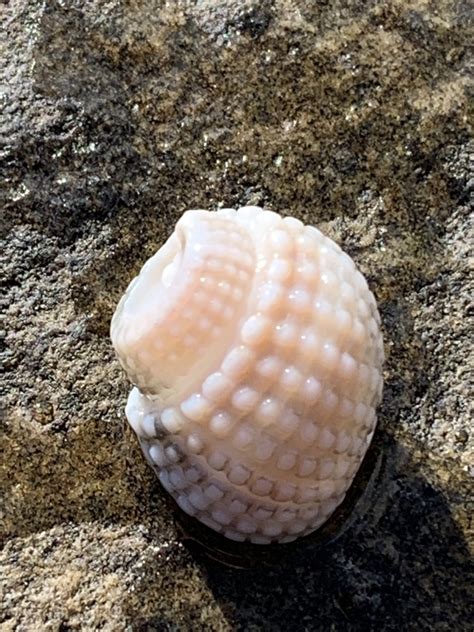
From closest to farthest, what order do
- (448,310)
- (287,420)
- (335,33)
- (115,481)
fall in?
(287,420)
(115,481)
(448,310)
(335,33)

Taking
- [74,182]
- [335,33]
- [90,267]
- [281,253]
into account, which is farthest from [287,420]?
[335,33]

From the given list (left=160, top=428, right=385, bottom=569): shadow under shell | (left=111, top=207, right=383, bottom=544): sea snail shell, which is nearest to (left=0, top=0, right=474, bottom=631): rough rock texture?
(left=160, top=428, right=385, bottom=569): shadow under shell

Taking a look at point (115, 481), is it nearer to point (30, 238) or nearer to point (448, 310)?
point (30, 238)

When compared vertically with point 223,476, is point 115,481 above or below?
below

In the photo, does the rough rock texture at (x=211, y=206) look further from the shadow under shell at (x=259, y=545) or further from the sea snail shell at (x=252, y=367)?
the sea snail shell at (x=252, y=367)

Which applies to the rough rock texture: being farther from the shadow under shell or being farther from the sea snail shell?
the sea snail shell

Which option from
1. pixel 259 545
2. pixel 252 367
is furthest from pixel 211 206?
pixel 259 545
